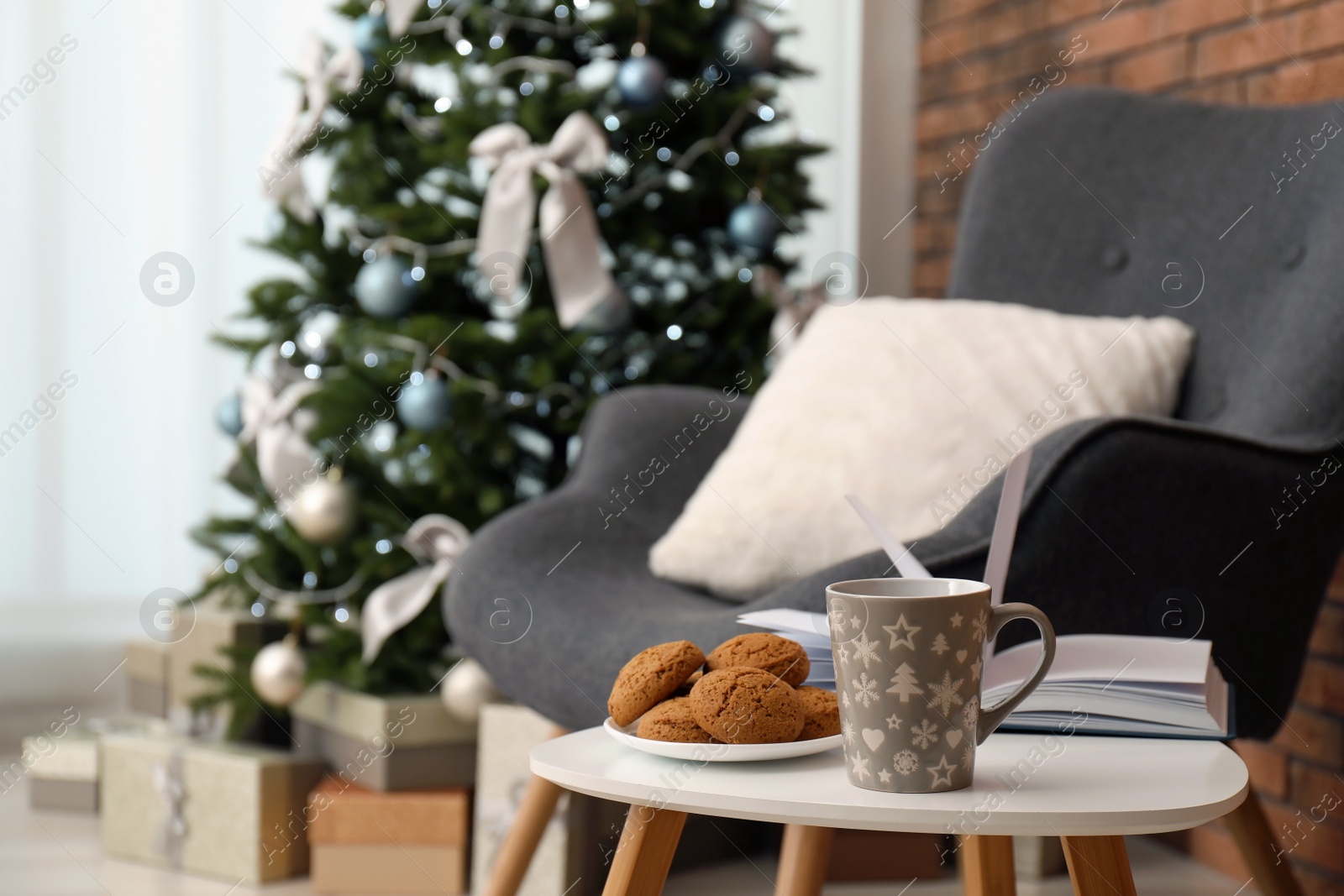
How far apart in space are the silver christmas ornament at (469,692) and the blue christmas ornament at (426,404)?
28 cm

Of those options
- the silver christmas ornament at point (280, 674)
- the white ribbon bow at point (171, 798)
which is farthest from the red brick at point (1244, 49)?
the white ribbon bow at point (171, 798)

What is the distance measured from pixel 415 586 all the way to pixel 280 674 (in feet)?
0.67

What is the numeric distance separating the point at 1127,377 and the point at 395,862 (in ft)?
3.14

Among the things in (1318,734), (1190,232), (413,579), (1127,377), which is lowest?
(1318,734)

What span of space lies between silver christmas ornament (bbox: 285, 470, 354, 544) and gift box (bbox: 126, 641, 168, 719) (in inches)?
19.2

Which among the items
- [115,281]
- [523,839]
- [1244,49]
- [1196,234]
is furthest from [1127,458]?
[115,281]

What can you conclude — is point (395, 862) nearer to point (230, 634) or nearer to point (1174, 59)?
point (230, 634)

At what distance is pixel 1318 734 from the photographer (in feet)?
4.73

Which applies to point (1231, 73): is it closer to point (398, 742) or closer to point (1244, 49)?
point (1244, 49)

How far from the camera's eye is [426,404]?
142 cm

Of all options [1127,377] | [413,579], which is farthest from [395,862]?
[1127,377]

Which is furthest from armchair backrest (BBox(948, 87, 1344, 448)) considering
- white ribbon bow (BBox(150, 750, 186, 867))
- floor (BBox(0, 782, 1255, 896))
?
white ribbon bow (BBox(150, 750, 186, 867))

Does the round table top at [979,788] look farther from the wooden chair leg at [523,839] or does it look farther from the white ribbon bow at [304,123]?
the white ribbon bow at [304,123]

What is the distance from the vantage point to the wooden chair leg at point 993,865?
2.53ft
